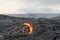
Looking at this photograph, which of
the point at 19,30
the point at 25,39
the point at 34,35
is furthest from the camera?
the point at 19,30

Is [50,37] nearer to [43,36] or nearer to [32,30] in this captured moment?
[43,36]

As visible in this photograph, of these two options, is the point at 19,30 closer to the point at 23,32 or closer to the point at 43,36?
the point at 23,32

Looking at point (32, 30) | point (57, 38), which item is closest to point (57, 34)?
point (57, 38)

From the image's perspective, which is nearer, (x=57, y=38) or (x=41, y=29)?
(x=57, y=38)

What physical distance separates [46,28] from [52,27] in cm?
360

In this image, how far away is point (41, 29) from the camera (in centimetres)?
8988

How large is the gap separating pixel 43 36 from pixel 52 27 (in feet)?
44.2

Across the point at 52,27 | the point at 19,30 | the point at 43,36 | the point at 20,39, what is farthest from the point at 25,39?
the point at 52,27

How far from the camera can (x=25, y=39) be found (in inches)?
3135

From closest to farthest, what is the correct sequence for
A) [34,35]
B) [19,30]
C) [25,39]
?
[25,39] < [34,35] < [19,30]

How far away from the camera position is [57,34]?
282 ft

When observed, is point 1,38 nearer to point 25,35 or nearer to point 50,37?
point 25,35

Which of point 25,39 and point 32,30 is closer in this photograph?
point 25,39

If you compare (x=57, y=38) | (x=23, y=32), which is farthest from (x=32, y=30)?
(x=57, y=38)
